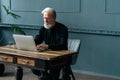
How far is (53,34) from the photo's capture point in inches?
155

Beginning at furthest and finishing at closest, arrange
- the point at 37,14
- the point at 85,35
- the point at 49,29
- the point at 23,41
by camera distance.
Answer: the point at 37,14
the point at 85,35
the point at 49,29
the point at 23,41

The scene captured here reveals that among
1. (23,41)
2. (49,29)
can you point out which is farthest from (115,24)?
(23,41)

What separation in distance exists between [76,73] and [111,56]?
78 cm

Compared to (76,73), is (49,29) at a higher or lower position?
higher

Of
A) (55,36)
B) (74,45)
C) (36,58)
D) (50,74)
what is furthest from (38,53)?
(74,45)

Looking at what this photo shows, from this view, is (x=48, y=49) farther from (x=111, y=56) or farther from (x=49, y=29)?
(x=111, y=56)

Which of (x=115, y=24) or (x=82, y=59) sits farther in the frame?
(x=82, y=59)

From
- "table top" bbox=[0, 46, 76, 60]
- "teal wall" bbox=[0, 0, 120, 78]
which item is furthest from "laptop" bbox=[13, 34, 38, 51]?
"teal wall" bbox=[0, 0, 120, 78]

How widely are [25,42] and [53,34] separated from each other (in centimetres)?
62

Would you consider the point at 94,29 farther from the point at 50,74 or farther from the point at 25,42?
the point at 25,42

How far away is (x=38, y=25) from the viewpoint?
18.7ft

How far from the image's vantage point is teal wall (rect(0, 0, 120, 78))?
4.91 meters

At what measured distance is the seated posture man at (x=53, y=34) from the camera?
12.2 feet

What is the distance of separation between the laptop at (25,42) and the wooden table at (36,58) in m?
0.07
